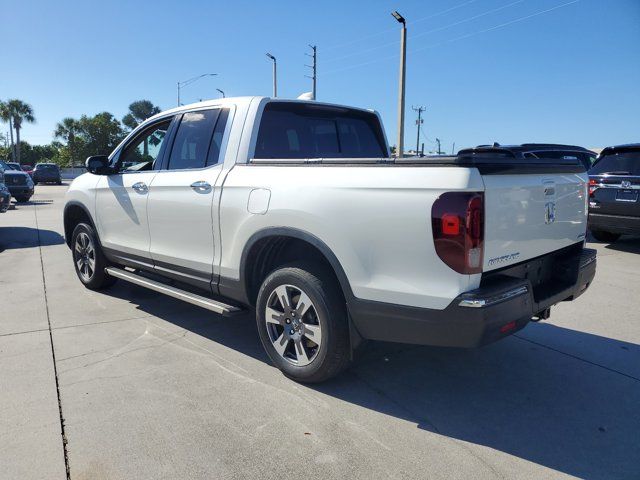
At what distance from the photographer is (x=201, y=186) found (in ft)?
12.7

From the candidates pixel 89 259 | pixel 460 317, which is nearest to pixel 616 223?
pixel 460 317

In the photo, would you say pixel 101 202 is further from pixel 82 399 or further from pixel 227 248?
pixel 82 399

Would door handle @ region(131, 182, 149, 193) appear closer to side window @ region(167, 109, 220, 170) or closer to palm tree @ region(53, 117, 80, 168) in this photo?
side window @ region(167, 109, 220, 170)

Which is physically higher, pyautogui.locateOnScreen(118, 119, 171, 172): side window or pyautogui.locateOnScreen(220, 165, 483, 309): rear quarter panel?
pyautogui.locateOnScreen(118, 119, 171, 172): side window

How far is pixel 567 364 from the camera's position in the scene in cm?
378

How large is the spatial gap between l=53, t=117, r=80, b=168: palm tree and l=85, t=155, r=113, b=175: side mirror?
7028 centimetres

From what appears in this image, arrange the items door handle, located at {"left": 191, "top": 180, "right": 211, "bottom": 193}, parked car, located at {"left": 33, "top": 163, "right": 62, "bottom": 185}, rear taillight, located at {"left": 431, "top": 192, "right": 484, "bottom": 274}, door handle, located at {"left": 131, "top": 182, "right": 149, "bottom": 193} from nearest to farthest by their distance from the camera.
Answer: rear taillight, located at {"left": 431, "top": 192, "right": 484, "bottom": 274} → door handle, located at {"left": 191, "top": 180, "right": 211, "bottom": 193} → door handle, located at {"left": 131, "top": 182, "right": 149, "bottom": 193} → parked car, located at {"left": 33, "top": 163, "right": 62, "bottom": 185}

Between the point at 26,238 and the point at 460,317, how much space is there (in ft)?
32.9

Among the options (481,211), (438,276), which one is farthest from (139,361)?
(481,211)

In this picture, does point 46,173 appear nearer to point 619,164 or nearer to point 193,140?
point 193,140

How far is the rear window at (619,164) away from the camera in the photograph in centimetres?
780

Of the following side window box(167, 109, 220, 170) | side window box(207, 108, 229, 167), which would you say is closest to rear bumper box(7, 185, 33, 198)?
side window box(167, 109, 220, 170)

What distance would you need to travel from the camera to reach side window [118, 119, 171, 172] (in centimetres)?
480

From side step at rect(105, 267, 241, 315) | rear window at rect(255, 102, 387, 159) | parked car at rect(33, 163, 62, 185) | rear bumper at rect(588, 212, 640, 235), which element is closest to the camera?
side step at rect(105, 267, 241, 315)
